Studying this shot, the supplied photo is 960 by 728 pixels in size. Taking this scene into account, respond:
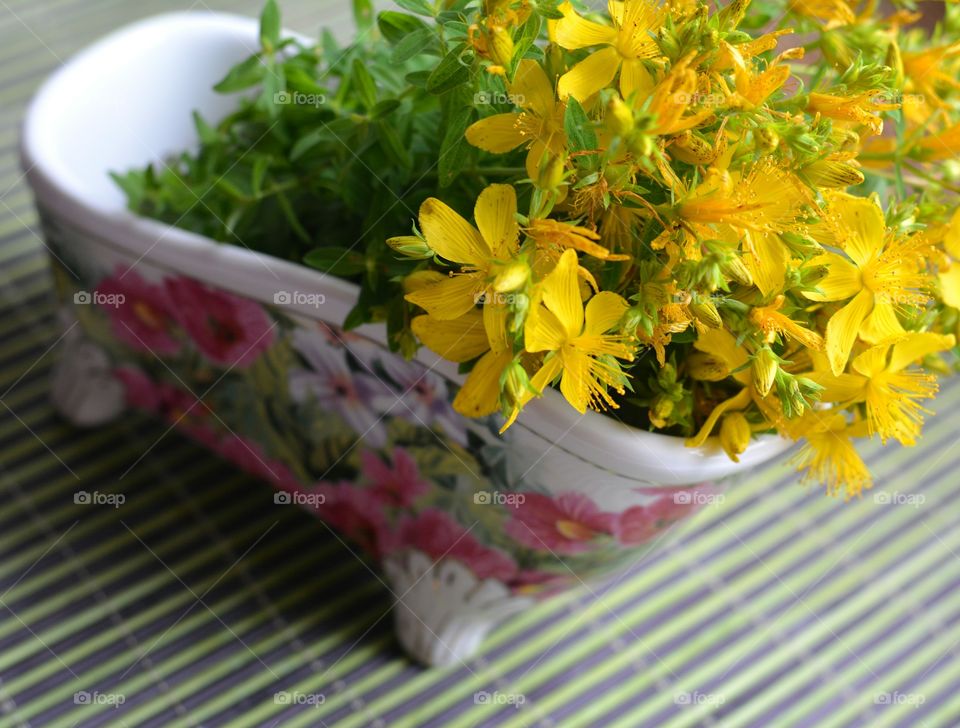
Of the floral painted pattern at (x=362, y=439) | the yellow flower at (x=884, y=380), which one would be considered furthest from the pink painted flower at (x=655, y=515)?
the yellow flower at (x=884, y=380)

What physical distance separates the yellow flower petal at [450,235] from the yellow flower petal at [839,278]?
159 millimetres

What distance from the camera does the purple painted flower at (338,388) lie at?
607mm

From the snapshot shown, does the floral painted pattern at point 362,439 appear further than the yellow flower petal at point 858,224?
Yes

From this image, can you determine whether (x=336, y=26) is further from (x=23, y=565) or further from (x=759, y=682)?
(x=759, y=682)

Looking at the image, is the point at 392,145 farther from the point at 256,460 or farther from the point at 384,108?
the point at 256,460

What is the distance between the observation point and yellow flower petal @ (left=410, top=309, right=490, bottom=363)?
1.58 ft

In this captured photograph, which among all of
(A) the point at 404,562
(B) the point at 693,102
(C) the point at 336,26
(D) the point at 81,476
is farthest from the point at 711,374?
(C) the point at 336,26

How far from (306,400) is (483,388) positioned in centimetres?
21

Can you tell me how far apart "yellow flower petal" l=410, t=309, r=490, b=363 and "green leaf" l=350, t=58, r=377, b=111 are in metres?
0.15

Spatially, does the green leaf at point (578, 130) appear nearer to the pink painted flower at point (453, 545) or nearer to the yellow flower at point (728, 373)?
the yellow flower at point (728, 373)

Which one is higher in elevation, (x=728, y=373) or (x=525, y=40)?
(x=525, y=40)

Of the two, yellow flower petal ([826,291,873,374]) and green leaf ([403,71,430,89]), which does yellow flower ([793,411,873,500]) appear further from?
green leaf ([403,71,430,89])

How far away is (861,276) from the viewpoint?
1.56ft

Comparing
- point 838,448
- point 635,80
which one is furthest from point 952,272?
point 635,80
